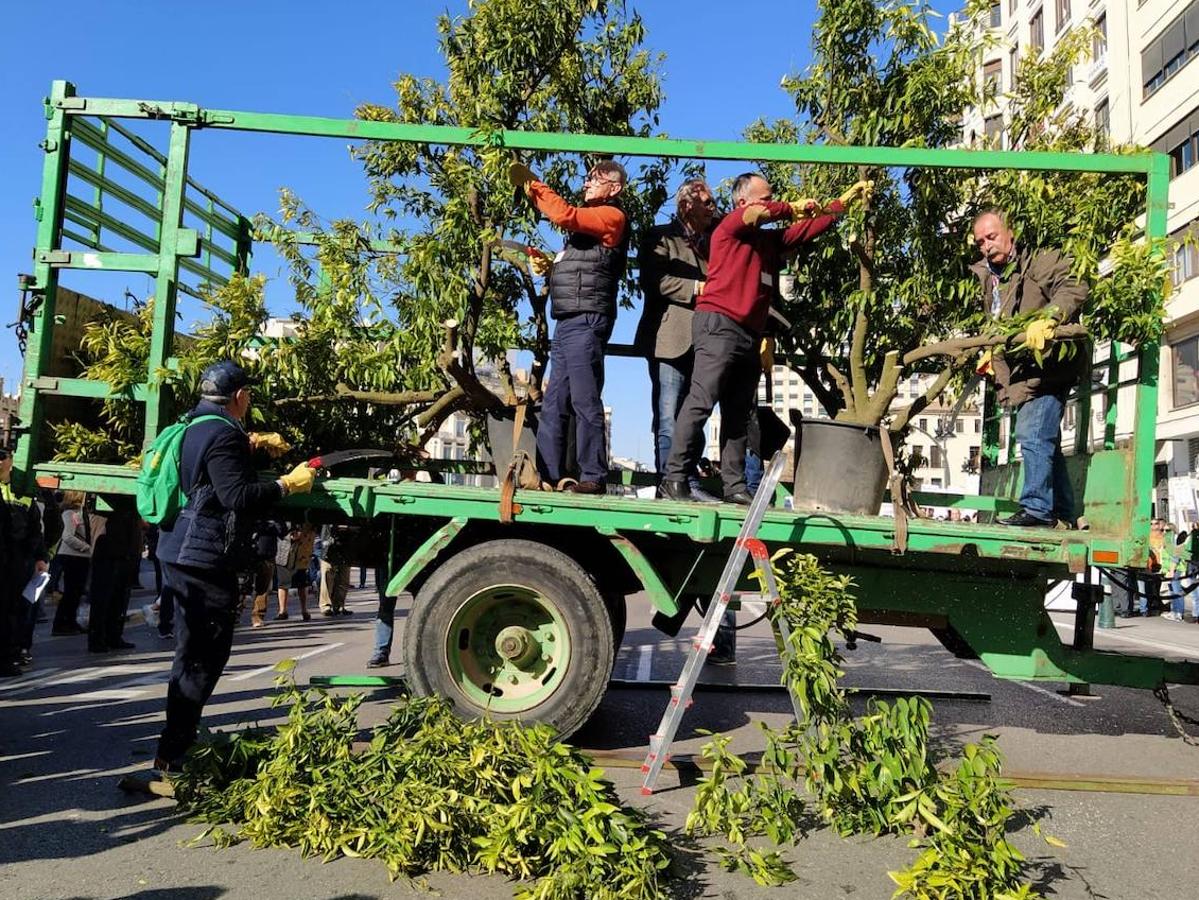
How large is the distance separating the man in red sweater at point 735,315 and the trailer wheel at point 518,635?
85 cm

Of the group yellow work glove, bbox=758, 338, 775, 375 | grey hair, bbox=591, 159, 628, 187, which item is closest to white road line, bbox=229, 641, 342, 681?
yellow work glove, bbox=758, 338, 775, 375

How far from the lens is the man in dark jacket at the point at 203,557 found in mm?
4094

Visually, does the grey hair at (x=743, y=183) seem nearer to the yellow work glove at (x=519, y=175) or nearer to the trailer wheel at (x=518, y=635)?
the yellow work glove at (x=519, y=175)

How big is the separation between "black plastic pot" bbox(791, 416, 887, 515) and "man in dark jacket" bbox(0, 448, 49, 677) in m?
4.42

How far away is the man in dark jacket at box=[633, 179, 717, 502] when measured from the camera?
18.1ft

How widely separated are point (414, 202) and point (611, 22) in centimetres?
205

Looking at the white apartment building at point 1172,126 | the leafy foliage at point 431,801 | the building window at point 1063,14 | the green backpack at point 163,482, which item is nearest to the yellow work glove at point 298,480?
the green backpack at point 163,482

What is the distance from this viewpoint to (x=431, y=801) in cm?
339

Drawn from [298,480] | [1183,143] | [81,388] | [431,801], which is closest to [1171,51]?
[1183,143]

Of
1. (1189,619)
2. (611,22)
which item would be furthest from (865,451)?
(1189,619)

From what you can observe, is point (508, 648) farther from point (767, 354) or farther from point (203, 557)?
point (767, 354)

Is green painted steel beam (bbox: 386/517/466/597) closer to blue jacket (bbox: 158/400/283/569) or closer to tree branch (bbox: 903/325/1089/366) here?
blue jacket (bbox: 158/400/283/569)

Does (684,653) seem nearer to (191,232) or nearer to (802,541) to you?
(802,541)

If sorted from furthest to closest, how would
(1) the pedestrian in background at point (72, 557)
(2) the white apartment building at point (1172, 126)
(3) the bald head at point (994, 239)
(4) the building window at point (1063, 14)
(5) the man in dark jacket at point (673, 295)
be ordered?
Result: (4) the building window at point (1063, 14) → (2) the white apartment building at point (1172, 126) → (1) the pedestrian in background at point (72, 557) → (5) the man in dark jacket at point (673, 295) → (3) the bald head at point (994, 239)
